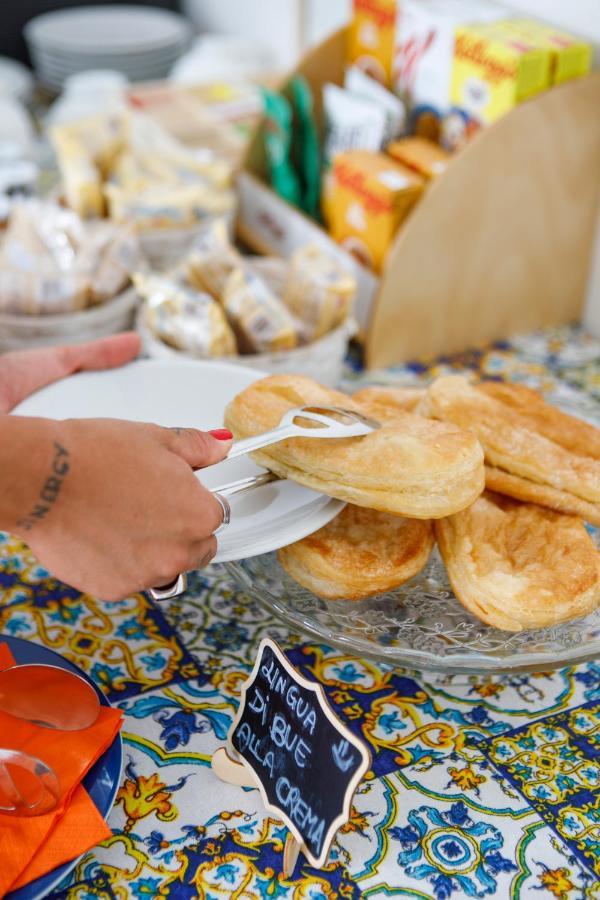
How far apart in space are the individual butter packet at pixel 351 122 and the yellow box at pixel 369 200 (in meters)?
0.05

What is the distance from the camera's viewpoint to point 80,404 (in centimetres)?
104

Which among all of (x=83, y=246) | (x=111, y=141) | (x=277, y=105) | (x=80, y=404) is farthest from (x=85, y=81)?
(x=80, y=404)

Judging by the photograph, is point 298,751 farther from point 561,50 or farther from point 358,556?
point 561,50

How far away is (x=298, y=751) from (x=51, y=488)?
30 centimetres

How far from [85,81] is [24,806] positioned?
231 centimetres

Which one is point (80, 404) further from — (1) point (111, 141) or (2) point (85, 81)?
(2) point (85, 81)

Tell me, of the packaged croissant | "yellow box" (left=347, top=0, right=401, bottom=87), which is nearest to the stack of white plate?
"yellow box" (left=347, top=0, right=401, bottom=87)

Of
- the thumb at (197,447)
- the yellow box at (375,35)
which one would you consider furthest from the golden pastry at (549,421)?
the yellow box at (375,35)

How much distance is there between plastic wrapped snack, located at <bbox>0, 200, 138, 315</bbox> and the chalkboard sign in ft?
2.59

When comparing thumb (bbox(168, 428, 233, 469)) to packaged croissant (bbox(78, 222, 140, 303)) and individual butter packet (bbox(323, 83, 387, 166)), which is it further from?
individual butter packet (bbox(323, 83, 387, 166))

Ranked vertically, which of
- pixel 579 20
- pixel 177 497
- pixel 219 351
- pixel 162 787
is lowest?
pixel 162 787

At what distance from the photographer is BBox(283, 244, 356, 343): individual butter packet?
4.36ft

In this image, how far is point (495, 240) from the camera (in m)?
1.54

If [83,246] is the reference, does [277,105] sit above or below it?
above
